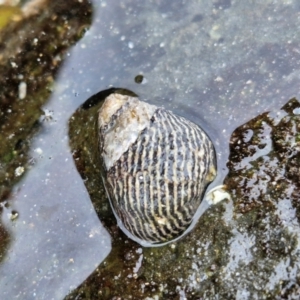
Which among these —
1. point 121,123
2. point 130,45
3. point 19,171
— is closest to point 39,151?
point 19,171

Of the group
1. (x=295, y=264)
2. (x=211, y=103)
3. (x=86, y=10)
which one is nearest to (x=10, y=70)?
(x=86, y=10)

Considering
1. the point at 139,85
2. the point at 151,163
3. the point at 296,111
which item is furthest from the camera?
the point at 139,85

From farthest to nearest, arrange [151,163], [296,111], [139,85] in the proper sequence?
[139,85]
[296,111]
[151,163]

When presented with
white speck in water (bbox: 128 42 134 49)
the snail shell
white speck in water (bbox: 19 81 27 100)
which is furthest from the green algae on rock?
the snail shell

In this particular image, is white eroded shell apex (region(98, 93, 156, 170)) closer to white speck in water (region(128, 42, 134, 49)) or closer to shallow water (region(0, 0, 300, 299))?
shallow water (region(0, 0, 300, 299))

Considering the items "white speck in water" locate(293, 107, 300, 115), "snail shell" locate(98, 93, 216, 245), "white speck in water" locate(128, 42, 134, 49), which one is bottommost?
"white speck in water" locate(293, 107, 300, 115)

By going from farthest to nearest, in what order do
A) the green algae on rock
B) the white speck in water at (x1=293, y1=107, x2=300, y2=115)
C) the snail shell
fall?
1. the green algae on rock
2. the white speck in water at (x1=293, y1=107, x2=300, y2=115)
3. the snail shell

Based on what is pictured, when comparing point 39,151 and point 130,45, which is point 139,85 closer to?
point 130,45
